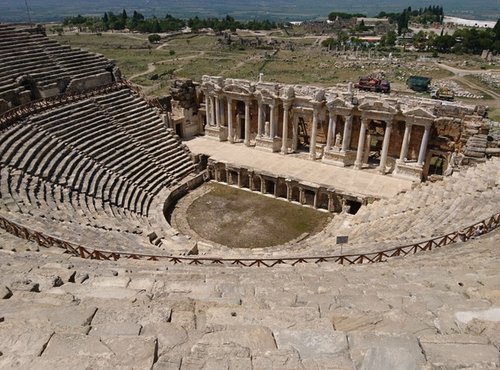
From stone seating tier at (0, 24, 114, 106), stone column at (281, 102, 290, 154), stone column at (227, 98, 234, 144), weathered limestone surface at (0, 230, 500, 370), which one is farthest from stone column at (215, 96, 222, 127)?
weathered limestone surface at (0, 230, 500, 370)

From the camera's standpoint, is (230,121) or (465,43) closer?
(230,121)

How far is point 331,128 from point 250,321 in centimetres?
2371

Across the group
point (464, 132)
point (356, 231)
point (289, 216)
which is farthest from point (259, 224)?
point (464, 132)

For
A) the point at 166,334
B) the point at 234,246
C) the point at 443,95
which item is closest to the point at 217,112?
the point at 234,246

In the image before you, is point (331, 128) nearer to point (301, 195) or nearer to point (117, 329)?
point (301, 195)

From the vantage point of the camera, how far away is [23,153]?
2014 cm

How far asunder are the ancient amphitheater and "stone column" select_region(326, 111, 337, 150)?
37cm

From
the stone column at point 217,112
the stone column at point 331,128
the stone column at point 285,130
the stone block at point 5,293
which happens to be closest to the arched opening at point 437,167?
the stone column at point 331,128

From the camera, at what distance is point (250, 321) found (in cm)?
584

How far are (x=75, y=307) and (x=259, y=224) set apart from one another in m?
17.7

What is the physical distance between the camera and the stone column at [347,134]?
27.0m

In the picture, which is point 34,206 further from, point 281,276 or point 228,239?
point 281,276

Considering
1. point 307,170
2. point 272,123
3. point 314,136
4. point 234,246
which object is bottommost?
point 234,246

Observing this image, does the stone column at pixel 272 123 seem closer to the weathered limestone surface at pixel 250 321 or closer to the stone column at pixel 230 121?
the stone column at pixel 230 121
